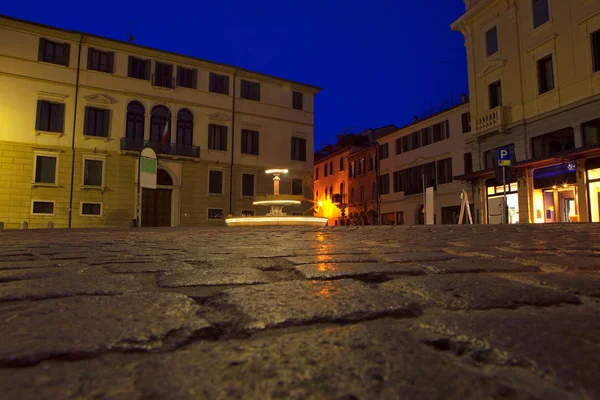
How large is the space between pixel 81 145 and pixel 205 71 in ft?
30.4

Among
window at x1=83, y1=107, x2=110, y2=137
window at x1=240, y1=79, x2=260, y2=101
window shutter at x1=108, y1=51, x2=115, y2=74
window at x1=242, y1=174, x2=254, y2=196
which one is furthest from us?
window at x1=240, y1=79, x2=260, y2=101

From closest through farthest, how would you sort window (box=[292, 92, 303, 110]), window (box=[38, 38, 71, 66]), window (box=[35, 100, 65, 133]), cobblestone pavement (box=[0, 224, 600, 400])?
cobblestone pavement (box=[0, 224, 600, 400]), window (box=[35, 100, 65, 133]), window (box=[38, 38, 71, 66]), window (box=[292, 92, 303, 110])

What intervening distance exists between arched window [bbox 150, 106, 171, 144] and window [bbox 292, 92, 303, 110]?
9.39 meters

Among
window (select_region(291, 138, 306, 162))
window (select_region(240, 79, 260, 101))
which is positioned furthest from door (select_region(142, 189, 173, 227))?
window (select_region(291, 138, 306, 162))

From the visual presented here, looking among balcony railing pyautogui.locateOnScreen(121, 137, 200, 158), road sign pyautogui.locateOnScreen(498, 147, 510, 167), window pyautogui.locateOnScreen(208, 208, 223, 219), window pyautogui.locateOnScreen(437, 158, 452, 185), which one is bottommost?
window pyautogui.locateOnScreen(208, 208, 223, 219)

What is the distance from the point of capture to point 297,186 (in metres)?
31.3

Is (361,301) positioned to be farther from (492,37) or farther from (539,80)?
(492,37)

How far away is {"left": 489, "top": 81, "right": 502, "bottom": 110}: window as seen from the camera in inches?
819

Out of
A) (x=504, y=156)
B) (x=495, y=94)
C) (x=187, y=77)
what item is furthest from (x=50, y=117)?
(x=495, y=94)

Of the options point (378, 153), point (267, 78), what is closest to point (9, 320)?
point (267, 78)

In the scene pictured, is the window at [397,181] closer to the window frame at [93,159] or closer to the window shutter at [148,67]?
the window shutter at [148,67]

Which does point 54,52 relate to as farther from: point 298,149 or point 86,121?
point 298,149

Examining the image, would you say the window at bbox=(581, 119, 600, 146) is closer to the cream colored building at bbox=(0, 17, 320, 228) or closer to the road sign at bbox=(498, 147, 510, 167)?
the road sign at bbox=(498, 147, 510, 167)

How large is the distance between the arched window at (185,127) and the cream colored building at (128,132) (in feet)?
0.21
